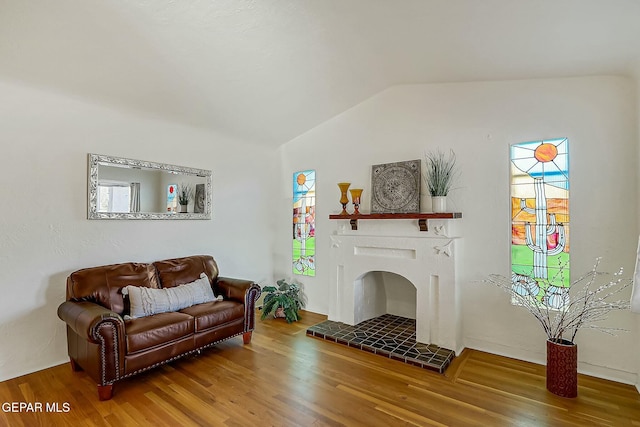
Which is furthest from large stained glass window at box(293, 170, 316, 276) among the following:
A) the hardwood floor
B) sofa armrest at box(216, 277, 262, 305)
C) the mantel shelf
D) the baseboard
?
the baseboard

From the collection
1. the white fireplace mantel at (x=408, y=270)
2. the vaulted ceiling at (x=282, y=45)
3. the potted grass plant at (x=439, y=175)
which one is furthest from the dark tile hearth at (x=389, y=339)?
the vaulted ceiling at (x=282, y=45)

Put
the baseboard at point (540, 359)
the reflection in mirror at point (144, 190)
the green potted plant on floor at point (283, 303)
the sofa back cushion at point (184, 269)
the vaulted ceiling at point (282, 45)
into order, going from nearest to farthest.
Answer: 1. the vaulted ceiling at point (282, 45)
2. the baseboard at point (540, 359)
3. the reflection in mirror at point (144, 190)
4. the sofa back cushion at point (184, 269)
5. the green potted plant on floor at point (283, 303)

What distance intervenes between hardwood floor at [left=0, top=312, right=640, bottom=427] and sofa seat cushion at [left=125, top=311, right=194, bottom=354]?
0.34 metres

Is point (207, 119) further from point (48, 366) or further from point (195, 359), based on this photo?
point (48, 366)

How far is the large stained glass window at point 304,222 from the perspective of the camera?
14.8ft

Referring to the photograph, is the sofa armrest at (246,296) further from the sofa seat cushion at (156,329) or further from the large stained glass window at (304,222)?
the large stained glass window at (304,222)

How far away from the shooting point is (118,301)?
9.34ft

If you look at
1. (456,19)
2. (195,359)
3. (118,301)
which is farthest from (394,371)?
(456,19)

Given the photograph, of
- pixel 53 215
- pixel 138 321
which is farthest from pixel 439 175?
pixel 53 215

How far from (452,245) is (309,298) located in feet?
7.31

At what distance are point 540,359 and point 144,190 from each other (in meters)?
4.33

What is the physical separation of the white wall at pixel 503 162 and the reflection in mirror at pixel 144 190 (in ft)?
5.54

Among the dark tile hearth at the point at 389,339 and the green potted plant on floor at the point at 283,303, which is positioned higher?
the green potted plant on floor at the point at 283,303

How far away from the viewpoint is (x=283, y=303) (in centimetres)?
410
